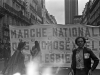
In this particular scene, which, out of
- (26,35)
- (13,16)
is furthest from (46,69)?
(13,16)

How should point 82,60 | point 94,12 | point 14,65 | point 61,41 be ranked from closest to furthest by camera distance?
point 82,60 → point 14,65 → point 61,41 → point 94,12

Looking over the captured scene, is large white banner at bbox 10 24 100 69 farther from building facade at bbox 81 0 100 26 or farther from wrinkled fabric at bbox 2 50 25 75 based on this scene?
building facade at bbox 81 0 100 26

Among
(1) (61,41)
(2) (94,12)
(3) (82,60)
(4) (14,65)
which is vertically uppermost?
(2) (94,12)

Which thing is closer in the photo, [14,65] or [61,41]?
[14,65]

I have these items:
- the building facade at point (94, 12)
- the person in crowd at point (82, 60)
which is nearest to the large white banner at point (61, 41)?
the person in crowd at point (82, 60)

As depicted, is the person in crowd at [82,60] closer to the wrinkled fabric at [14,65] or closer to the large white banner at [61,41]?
the wrinkled fabric at [14,65]

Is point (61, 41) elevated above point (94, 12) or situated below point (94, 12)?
below

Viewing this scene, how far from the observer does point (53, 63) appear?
9695 millimetres

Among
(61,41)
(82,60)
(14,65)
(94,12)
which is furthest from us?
(94,12)

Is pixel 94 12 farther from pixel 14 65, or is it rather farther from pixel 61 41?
pixel 14 65

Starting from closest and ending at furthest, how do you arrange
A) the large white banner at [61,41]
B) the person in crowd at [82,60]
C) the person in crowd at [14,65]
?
the person in crowd at [82,60] → the person in crowd at [14,65] → the large white banner at [61,41]

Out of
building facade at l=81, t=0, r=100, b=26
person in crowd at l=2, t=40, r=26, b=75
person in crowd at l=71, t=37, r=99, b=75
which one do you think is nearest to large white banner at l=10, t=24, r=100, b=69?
person in crowd at l=2, t=40, r=26, b=75

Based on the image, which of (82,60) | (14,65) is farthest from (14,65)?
(82,60)

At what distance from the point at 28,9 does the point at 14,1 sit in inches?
473
